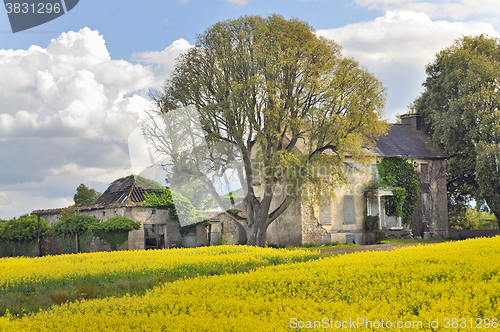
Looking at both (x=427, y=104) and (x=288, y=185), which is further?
(x=427, y=104)

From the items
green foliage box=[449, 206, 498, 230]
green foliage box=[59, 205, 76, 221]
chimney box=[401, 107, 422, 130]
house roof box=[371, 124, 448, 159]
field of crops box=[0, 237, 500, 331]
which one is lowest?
green foliage box=[449, 206, 498, 230]

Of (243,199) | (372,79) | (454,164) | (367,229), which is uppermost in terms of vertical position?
(372,79)

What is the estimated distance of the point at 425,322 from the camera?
6410mm

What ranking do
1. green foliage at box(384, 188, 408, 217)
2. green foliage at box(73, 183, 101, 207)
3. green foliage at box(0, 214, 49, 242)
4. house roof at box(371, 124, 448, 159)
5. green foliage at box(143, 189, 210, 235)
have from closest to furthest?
green foliage at box(0, 214, 49, 242) < green foliage at box(143, 189, 210, 235) < green foliage at box(384, 188, 408, 217) < house roof at box(371, 124, 448, 159) < green foliage at box(73, 183, 101, 207)

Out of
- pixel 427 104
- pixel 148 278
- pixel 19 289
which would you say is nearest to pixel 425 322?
pixel 148 278

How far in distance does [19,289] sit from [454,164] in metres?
35.2

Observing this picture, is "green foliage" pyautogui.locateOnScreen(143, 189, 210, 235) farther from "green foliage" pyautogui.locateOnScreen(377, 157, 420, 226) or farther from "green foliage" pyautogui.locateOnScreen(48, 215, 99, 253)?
"green foliage" pyautogui.locateOnScreen(377, 157, 420, 226)

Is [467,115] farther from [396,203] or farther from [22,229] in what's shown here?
[22,229]

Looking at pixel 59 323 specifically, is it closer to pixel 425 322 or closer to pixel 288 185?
pixel 425 322

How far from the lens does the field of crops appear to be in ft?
21.4

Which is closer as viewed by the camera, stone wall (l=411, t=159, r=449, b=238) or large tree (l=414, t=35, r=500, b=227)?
large tree (l=414, t=35, r=500, b=227)

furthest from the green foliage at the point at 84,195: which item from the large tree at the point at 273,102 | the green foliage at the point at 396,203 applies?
the green foliage at the point at 396,203

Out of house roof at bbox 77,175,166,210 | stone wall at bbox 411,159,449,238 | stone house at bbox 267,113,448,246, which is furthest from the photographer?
stone wall at bbox 411,159,449,238

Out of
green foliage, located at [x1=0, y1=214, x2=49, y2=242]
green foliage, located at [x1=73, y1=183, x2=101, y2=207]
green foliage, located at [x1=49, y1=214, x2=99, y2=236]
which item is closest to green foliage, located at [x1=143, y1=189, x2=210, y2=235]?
green foliage, located at [x1=49, y1=214, x2=99, y2=236]
